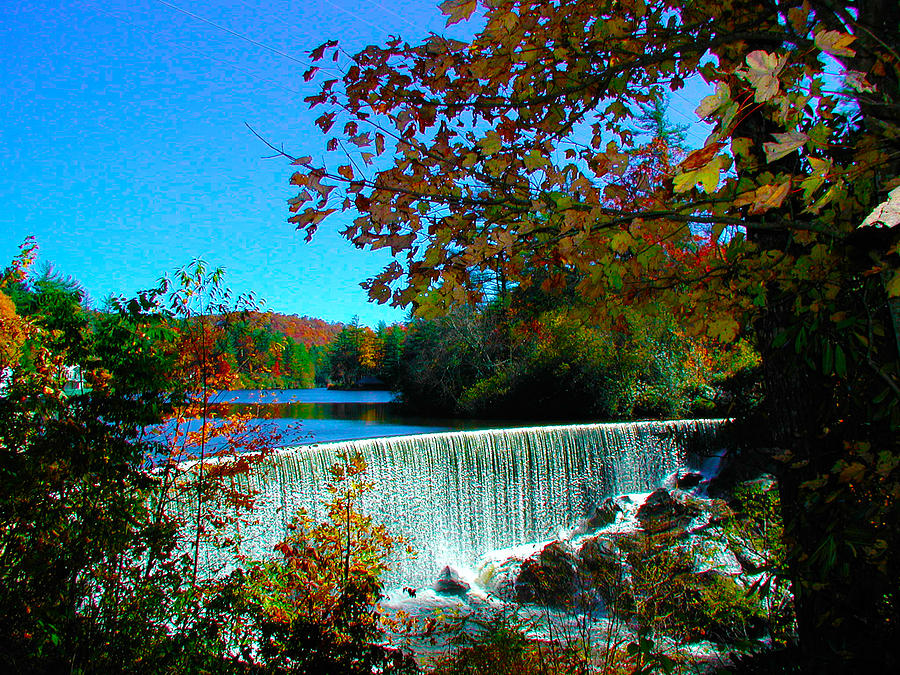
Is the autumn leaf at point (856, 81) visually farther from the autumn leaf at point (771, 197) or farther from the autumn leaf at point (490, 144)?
the autumn leaf at point (490, 144)

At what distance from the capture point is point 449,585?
25.8 ft

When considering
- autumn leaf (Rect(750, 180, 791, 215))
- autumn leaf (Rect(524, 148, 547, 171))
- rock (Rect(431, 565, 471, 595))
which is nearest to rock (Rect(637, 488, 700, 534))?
rock (Rect(431, 565, 471, 595))

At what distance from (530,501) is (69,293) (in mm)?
8036

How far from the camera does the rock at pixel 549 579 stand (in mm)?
6117

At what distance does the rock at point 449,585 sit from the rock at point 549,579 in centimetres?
103

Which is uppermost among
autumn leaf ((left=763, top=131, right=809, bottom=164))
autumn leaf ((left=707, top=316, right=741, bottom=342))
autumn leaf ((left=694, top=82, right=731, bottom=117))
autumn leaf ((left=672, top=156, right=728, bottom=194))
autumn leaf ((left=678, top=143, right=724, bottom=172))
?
autumn leaf ((left=694, top=82, right=731, bottom=117))

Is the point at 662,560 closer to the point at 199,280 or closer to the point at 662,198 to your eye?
the point at 662,198

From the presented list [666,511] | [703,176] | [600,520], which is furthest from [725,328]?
[600,520]

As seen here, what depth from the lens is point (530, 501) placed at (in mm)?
9734

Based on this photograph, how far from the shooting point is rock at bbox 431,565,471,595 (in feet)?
25.6

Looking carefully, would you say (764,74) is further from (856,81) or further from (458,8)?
(458,8)

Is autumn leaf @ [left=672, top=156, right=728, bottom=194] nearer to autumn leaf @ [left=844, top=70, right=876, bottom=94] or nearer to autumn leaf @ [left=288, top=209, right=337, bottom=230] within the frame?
autumn leaf @ [left=844, top=70, right=876, bottom=94]

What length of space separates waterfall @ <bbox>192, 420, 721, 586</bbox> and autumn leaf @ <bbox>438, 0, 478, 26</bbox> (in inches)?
237

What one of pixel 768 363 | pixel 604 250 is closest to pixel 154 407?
pixel 604 250
